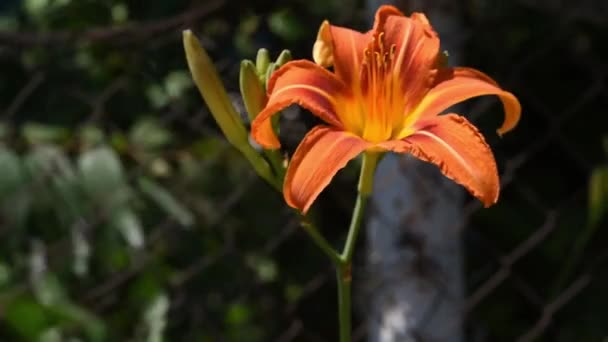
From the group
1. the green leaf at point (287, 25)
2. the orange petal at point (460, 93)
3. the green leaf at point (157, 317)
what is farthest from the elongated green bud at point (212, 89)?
the green leaf at point (157, 317)

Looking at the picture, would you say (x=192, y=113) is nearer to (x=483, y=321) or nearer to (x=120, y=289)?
(x=120, y=289)

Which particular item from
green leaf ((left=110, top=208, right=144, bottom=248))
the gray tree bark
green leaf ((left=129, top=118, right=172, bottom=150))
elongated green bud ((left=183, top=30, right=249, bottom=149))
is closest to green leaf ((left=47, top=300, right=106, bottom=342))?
green leaf ((left=110, top=208, right=144, bottom=248))

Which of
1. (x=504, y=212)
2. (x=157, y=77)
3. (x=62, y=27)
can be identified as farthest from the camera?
(x=504, y=212)

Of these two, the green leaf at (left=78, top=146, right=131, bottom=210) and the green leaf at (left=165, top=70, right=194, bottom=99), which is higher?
the green leaf at (left=165, top=70, right=194, bottom=99)

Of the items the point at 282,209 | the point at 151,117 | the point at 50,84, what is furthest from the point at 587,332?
the point at 50,84

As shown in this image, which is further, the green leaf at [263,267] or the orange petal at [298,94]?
the green leaf at [263,267]

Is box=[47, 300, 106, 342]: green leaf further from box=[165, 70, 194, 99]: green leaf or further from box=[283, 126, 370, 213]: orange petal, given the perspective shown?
box=[283, 126, 370, 213]: orange petal

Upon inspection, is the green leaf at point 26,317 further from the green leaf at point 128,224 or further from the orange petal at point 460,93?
the orange petal at point 460,93
